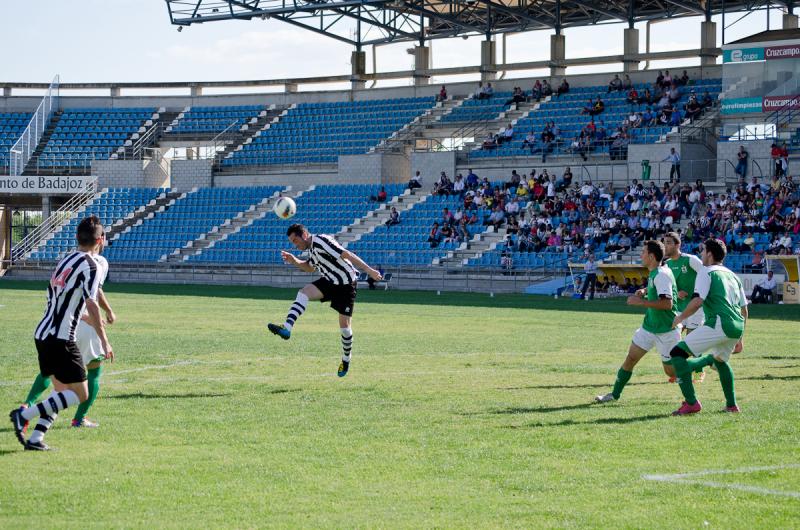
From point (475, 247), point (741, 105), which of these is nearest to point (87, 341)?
point (475, 247)

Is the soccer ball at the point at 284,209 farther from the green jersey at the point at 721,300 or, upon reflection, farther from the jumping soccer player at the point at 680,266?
the green jersey at the point at 721,300

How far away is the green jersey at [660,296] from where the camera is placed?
41.3 feet

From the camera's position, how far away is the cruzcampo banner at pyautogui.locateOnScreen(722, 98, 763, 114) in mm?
44688

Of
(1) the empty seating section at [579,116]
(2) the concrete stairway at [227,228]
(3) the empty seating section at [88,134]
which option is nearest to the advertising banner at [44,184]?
(3) the empty seating section at [88,134]

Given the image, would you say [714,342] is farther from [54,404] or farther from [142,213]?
[142,213]

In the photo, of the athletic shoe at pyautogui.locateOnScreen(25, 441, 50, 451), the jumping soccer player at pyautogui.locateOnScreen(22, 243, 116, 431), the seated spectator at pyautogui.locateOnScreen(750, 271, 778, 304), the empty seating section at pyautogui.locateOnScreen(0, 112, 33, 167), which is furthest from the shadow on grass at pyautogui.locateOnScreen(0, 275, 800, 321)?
the athletic shoe at pyautogui.locateOnScreen(25, 441, 50, 451)

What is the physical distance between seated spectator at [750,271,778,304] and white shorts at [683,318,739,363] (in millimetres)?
25781

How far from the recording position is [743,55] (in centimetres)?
4512

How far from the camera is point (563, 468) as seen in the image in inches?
357

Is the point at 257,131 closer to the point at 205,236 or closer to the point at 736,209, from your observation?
the point at 205,236

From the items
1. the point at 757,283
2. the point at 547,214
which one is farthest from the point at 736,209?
the point at 547,214

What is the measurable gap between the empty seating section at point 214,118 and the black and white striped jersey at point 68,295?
2059 inches

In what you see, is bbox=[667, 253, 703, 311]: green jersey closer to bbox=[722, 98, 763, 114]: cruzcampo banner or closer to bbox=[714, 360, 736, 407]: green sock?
bbox=[714, 360, 736, 407]: green sock

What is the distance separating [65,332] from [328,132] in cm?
4972
